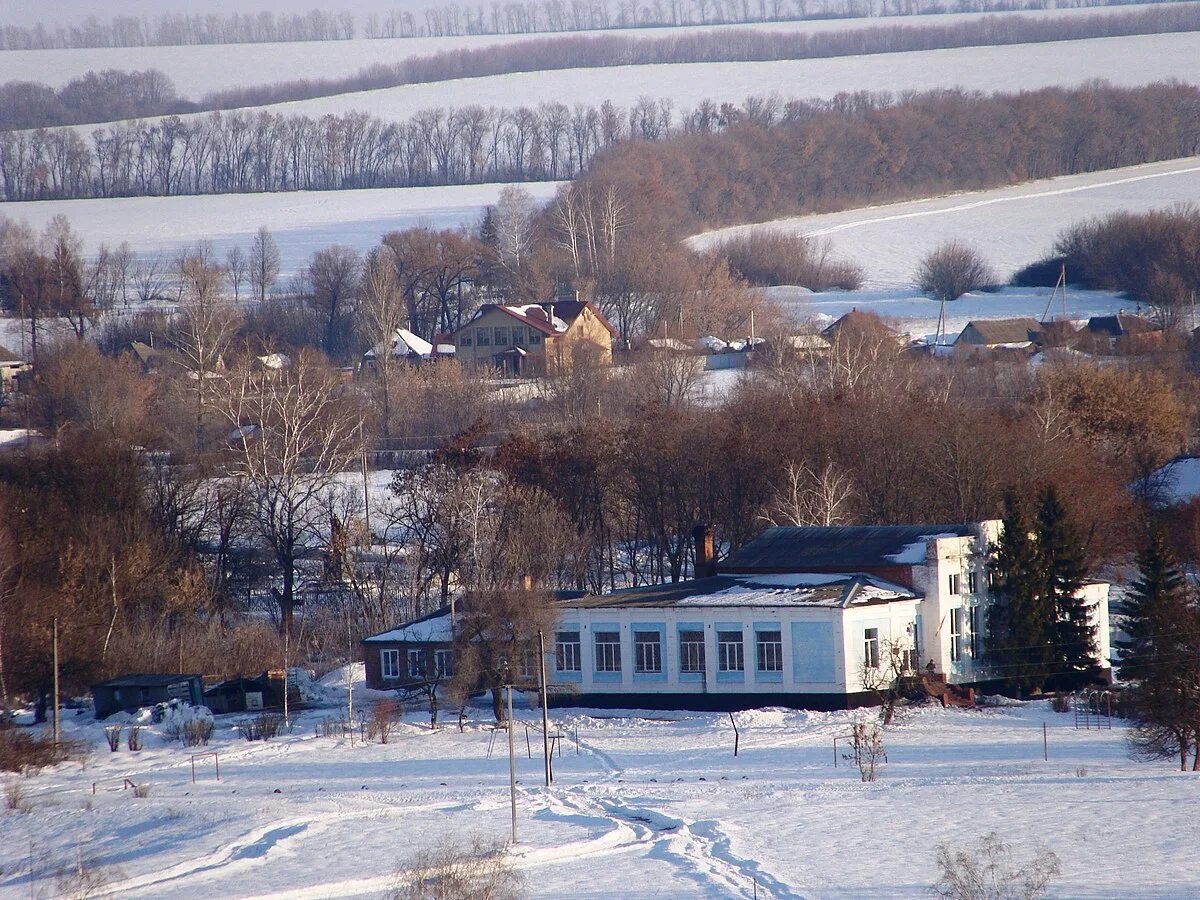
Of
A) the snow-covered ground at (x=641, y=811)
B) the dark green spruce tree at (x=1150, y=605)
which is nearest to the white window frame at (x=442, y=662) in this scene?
the snow-covered ground at (x=641, y=811)

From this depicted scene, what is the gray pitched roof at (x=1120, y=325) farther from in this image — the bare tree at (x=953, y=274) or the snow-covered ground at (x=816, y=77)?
the snow-covered ground at (x=816, y=77)

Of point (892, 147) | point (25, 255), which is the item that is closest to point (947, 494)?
point (25, 255)

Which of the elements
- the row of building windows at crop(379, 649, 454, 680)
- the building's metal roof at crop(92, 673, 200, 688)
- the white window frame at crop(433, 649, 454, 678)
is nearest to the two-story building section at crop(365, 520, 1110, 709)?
the row of building windows at crop(379, 649, 454, 680)

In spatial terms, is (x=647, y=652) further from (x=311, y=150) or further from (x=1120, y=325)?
(x=311, y=150)

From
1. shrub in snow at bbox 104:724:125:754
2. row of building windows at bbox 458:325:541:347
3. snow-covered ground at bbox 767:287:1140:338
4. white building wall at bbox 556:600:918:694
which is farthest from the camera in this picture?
snow-covered ground at bbox 767:287:1140:338

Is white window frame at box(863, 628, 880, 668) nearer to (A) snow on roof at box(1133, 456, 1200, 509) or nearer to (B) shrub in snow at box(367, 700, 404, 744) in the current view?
(B) shrub in snow at box(367, 700, 404, 744)
